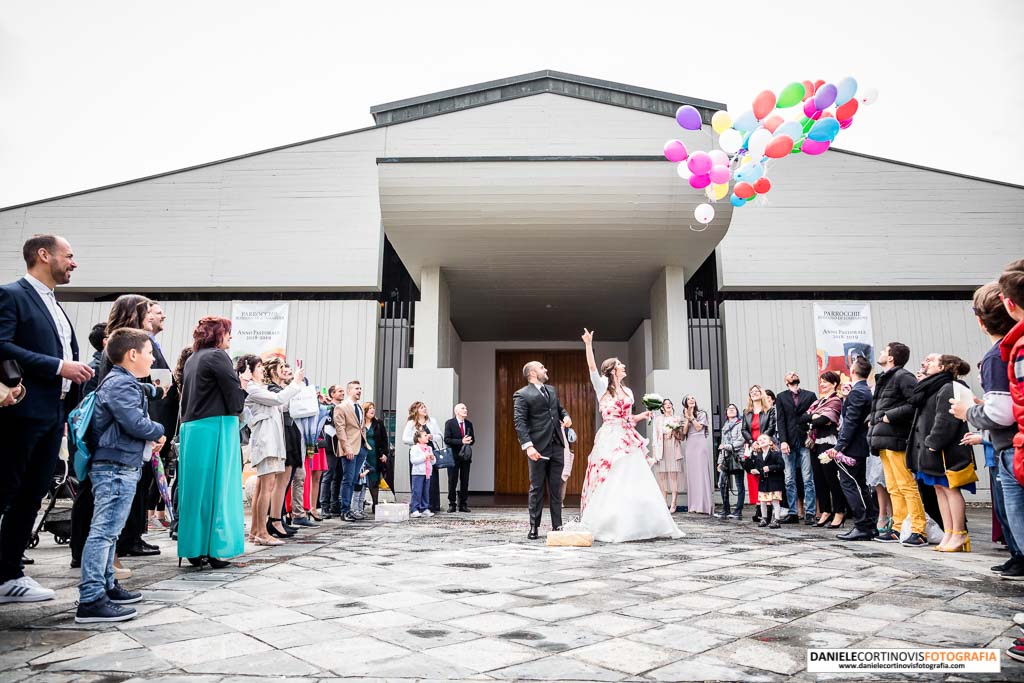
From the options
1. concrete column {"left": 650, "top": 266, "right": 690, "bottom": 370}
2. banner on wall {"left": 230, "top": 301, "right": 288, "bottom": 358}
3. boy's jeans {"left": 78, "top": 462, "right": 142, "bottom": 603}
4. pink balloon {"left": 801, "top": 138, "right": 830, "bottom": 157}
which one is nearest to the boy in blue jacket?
boy's jeans {"left": 78, "top": 462, "right": 142, "bottom": 603}

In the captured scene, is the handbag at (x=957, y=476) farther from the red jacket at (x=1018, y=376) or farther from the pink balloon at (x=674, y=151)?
the pink balloon at (x=674, y=151)

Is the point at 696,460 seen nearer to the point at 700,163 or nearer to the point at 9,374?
the point at 700,163

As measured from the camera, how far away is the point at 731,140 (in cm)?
804

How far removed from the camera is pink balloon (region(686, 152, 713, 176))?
824 cm

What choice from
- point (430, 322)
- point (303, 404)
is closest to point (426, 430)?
point (430, 322)

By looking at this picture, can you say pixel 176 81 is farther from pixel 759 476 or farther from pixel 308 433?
pixel 759 476

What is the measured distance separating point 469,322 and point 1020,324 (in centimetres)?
1383

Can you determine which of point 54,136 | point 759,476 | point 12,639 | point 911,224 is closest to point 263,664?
point 12,639

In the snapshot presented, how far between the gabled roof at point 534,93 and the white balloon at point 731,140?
677 cm

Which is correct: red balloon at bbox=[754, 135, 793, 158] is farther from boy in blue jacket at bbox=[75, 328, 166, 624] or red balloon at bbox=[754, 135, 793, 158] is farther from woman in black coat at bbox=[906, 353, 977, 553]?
boy in blue jacket at bbox=[75, 328, 166, 624]

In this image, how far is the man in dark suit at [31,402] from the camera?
3.31m

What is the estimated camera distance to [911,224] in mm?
13797

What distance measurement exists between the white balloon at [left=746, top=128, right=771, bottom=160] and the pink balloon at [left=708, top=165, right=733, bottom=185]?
0.39 m

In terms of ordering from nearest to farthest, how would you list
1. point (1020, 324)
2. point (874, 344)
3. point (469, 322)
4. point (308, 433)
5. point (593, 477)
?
point (1020, 324)
point (593, 477)
point (308, 433)
point (874, 344)
point (469, 322)
